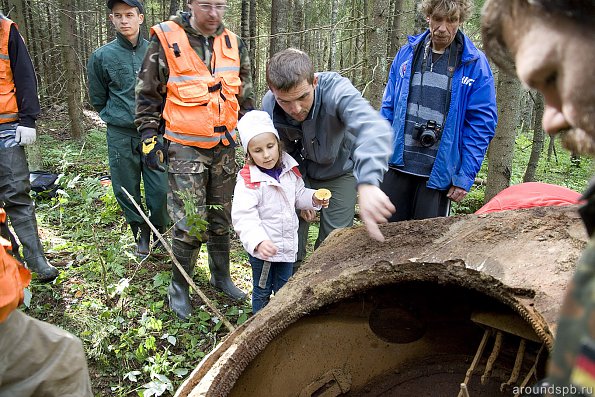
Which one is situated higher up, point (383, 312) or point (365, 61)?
point (365, 61)

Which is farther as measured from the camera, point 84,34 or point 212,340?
point 84,34

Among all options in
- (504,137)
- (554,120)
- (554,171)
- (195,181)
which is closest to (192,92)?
(195,181)

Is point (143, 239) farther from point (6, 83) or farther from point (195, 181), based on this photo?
point (6, 83)

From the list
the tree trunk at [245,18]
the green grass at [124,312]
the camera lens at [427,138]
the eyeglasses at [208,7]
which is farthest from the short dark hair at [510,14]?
the tree trunk at [245,18]

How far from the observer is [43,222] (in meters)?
5.61

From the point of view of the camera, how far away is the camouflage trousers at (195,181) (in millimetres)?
3725

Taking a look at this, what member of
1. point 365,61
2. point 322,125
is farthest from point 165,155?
point 365,61

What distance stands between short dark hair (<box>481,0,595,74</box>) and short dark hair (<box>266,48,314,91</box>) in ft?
5.80

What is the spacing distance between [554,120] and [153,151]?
11.0 feet

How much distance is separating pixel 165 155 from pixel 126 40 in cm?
191

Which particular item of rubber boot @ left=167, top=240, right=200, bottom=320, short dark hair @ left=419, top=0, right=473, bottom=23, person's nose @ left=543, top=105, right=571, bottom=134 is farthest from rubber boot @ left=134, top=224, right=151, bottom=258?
person's nose @ left=543, top=105, right=571, bottom=134

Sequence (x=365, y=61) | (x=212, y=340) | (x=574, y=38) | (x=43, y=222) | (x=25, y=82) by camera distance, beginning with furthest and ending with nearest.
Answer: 1. (x=365, y=61)
2. (x=43, y=222)
3. (x=25, y=82)
4. (x=212, y=340)
5. (x=574, y=38)

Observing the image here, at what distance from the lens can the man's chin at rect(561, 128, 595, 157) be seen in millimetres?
796

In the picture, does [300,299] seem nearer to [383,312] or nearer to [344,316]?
[344,316]
